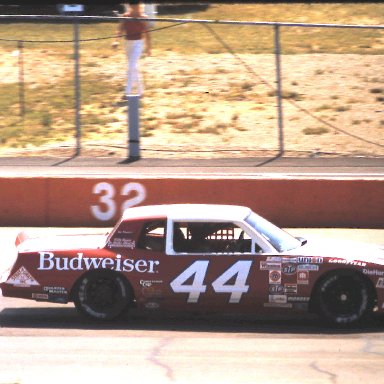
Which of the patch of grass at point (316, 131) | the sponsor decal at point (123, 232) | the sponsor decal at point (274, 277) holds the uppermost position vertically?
the patch of grass at point (316, 131)

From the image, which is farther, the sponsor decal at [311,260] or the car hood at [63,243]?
the car hood at [63,243]

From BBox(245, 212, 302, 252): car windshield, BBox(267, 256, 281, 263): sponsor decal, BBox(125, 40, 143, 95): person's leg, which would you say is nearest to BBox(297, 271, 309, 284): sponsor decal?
BBox(267, 256, 281, 263): sponsor decal

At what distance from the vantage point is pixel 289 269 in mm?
10477

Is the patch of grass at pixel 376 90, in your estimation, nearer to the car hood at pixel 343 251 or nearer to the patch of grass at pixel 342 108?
the patch of grass at pixel 342 108

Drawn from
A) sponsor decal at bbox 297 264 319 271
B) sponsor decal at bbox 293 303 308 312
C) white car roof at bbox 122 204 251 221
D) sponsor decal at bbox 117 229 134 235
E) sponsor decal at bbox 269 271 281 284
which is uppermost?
white car roof at bbox 122 204 251 221

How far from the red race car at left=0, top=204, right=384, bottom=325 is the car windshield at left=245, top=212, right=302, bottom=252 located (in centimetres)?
2

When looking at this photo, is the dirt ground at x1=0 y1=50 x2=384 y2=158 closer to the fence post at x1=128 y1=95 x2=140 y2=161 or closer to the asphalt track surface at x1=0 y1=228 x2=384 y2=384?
the fence post at x1=128 y1=95 x2=140 y2=161

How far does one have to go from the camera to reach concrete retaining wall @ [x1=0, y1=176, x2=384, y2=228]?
1678 cm

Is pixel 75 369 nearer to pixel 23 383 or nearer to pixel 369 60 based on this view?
pixel 23 383

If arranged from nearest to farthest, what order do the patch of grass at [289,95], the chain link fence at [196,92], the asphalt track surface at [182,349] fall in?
1. the asphalt track surface at [182,349]
2. the chain link fence at [196,92]
3. the patch of grass at [289,95]

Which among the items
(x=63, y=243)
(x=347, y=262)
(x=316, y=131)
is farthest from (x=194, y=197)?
(x=347, y=262)

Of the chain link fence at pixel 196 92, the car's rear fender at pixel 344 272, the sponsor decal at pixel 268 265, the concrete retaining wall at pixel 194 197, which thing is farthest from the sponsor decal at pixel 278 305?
the chain link fence at pixel 196 92

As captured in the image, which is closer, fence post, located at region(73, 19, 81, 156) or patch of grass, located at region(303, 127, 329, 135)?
fence post, located at region(73, 19, 81, 156)

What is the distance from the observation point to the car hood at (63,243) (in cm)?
1091
